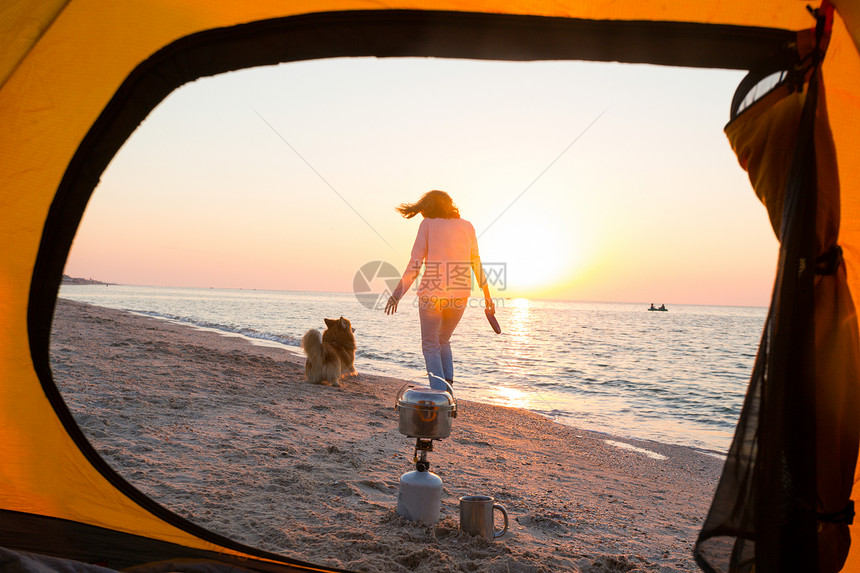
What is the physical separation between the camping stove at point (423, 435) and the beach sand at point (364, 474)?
73 mm

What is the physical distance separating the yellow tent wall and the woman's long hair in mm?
2940

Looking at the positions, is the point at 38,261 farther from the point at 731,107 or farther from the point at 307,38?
the point at 731,107

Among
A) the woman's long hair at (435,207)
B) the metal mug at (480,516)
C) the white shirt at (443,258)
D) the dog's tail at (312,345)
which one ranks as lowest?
the metal mug at (480,516)

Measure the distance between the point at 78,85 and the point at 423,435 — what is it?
2040 millimetres

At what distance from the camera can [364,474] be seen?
140 inches

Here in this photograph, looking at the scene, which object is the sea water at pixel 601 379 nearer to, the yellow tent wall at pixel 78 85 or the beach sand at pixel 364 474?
the beach sand at pixel 364 474

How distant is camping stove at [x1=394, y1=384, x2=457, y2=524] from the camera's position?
8.56 feet

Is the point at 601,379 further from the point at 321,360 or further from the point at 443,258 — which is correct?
the point at 443,258

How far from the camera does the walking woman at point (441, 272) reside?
5.04 metres

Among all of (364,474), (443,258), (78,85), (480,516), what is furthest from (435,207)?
(78,85)

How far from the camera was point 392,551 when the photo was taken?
240 cm

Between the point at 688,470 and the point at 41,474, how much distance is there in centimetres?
529

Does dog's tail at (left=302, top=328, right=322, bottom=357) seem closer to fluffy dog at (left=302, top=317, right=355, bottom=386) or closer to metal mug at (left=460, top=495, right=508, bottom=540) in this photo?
fluffy dog at (left=302, top=317, right=355, bottom=386)

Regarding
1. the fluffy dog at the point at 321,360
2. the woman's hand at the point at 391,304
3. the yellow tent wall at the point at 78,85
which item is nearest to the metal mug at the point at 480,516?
the yellow tent wall at the point at 78,85
